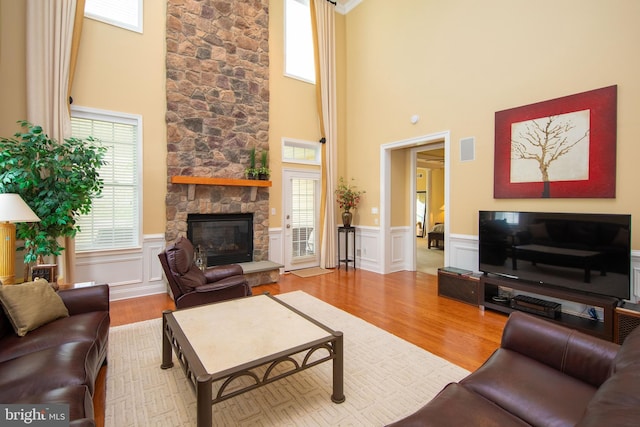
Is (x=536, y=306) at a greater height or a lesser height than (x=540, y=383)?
lesser

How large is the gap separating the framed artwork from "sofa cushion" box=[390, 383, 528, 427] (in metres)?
3.17

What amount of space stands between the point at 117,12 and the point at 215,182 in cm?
274

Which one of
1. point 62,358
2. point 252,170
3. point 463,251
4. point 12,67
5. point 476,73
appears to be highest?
point 476,73

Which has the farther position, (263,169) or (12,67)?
(263,169)

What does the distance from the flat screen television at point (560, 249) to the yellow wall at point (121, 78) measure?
15.8 feet

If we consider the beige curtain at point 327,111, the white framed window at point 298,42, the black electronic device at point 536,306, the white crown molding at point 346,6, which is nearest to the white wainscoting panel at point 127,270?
the beige curtain at point 327,111

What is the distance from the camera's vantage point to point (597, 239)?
10.2ft

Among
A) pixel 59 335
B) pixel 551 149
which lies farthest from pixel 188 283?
pixel 551 149

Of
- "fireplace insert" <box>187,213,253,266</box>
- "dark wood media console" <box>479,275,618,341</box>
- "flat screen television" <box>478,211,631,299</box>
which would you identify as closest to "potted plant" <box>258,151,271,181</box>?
"fireplace insert" <box>187,213,253,266</box>

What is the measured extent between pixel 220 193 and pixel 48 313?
123 inches

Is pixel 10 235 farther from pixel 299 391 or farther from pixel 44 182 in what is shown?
pixel 299 391

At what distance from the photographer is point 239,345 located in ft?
6.55

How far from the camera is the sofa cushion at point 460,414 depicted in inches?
49.2

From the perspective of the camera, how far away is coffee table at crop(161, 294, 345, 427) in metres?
1.70
